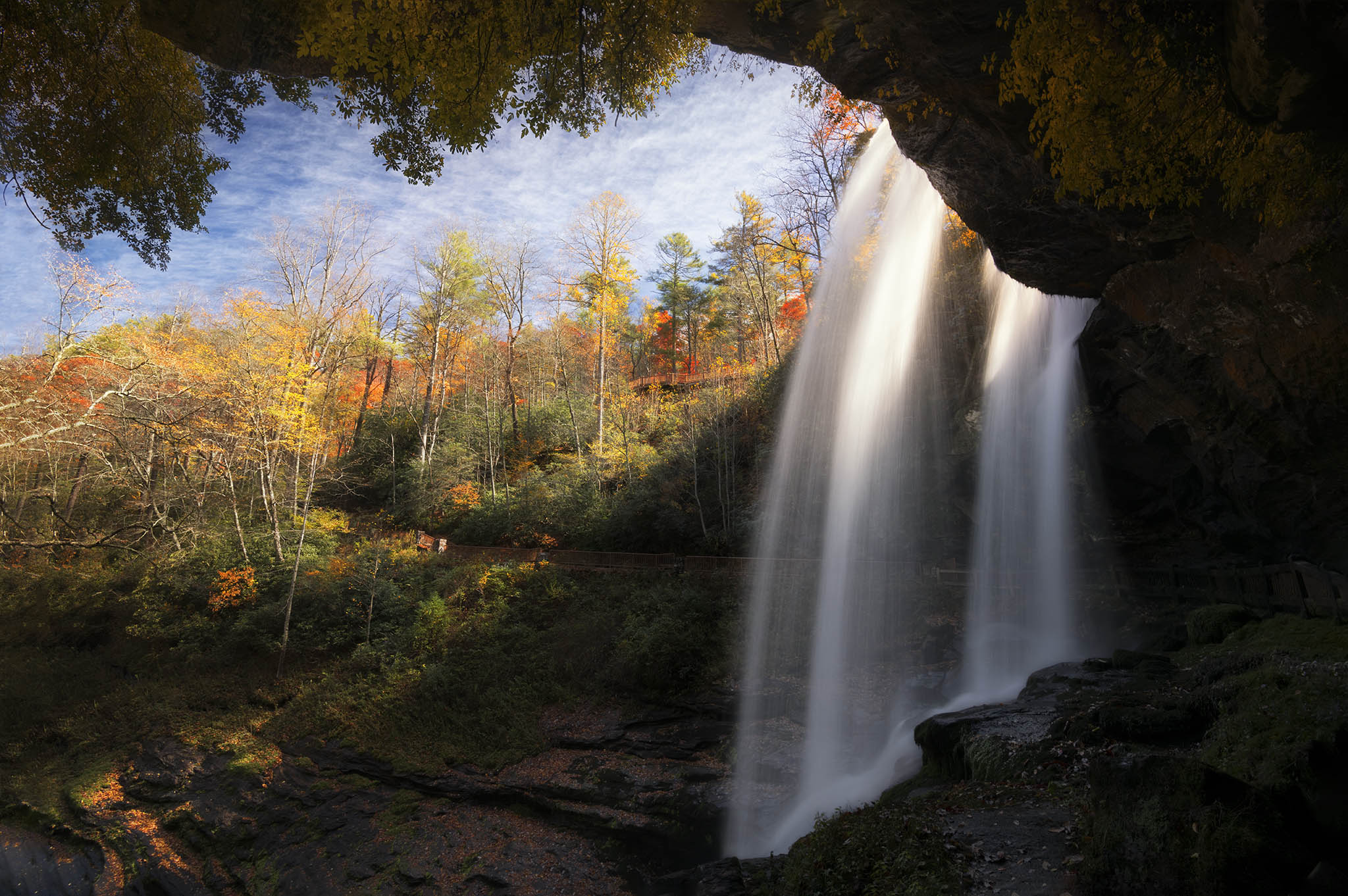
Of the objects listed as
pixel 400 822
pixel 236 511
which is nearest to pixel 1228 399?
pixel 400 822

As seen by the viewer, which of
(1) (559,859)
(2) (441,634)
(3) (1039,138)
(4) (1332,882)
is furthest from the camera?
(2) (441,634)

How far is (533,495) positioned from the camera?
21125 millimetres

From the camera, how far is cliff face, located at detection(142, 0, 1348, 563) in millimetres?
4828

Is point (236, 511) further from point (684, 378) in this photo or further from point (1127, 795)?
point (684, 378)

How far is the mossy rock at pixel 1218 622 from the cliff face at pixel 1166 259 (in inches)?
84.0

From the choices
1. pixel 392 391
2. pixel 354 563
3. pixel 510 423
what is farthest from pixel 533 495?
pixel 392 391

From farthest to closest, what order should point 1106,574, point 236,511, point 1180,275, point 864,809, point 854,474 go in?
1. point 854,474
2. point 236,511
3. point 1106,574
4. point 1180,275
5. point 864,809

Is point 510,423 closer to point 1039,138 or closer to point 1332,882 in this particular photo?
point 1039,138

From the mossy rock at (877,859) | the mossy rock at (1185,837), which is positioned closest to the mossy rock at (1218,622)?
the mossy rock at (877,859)

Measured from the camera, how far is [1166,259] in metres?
9.34

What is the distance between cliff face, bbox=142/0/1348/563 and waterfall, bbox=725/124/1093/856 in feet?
5.94

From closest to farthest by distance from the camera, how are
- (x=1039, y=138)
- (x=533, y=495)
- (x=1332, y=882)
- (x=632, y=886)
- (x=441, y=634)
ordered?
(x=1332, y=882) < (x=1039, y=138) < (x=632, y=886) < (x=441, y=634) < (x=533, y=495)

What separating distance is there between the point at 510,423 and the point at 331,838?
19503 mm

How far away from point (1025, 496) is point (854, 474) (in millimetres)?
4391
